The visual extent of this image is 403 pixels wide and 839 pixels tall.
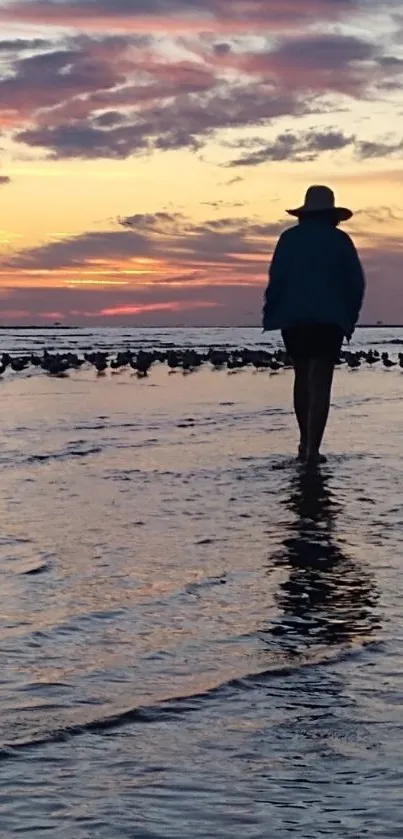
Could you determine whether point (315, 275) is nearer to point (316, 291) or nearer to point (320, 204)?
point (316, 291)

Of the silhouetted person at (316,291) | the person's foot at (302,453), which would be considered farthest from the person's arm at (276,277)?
the person's foot at (302,453)

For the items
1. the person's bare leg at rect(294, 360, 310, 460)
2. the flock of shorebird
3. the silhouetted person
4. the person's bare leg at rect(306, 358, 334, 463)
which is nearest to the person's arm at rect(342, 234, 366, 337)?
the silhouetted person

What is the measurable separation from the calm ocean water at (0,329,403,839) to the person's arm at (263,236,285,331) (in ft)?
4.09

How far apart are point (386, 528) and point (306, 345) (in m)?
3.22

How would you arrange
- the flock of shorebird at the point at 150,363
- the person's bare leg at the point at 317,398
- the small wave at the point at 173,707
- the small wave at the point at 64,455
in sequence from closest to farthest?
1. the small wave at the point at 173,707
2. the person's bare leg at the point at 317,398
3. the small wave at the point at 64,455
4. the flock of shorebird at the point at 150,363

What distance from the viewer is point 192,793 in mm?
3131

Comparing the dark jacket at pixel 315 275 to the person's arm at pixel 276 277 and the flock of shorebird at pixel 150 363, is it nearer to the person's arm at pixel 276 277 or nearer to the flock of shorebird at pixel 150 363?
the person's arm at pixel 276 277

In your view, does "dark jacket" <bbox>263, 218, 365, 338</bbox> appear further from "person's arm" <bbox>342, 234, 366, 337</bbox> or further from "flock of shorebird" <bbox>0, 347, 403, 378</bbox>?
"flock of shorebird" <bbox>0, 347, 403, 378</bbox>

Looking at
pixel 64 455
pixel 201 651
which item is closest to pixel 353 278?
pixel 64 455

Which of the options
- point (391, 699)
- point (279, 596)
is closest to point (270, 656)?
point (391, 699)

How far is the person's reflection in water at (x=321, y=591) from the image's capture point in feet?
15.4

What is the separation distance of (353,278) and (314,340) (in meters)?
0.54

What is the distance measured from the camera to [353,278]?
9.97m

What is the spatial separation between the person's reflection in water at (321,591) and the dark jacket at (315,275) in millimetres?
2571
